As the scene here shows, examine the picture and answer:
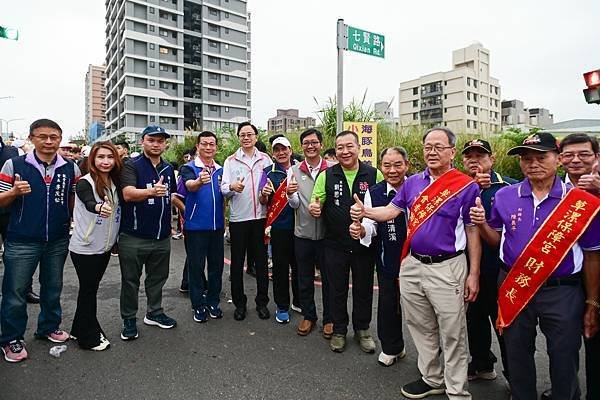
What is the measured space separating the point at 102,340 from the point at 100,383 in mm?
677

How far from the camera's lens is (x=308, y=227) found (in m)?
3.85

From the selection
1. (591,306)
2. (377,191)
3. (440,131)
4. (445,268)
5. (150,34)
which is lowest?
(591,306)

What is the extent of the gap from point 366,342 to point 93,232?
2630mm

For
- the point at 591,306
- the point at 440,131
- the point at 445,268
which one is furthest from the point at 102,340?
the point at 591,306

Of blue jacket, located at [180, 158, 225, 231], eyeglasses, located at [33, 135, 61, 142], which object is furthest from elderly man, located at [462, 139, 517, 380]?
eyeglasses, located at [33, 135, 61, 142]

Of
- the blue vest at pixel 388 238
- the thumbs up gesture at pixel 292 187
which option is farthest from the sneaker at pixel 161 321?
the blue vest at pixel 388 238

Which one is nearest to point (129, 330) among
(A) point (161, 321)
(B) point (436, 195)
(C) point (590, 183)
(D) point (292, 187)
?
(A) point (161, 321)

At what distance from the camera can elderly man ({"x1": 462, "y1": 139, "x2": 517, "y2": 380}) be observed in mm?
2910

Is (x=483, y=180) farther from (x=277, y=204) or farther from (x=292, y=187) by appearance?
(x=277, y=204)

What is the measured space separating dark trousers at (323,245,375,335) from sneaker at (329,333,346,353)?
37 millimetres

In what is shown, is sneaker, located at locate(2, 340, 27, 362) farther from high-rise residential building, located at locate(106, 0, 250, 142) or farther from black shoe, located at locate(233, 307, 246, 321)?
high-rise residential building, located at locate(106, 0, 250, 142)

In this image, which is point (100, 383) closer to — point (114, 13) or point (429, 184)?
point (429, 184)

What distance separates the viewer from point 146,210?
3.60m

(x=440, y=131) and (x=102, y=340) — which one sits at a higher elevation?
(x=440, y=131)
